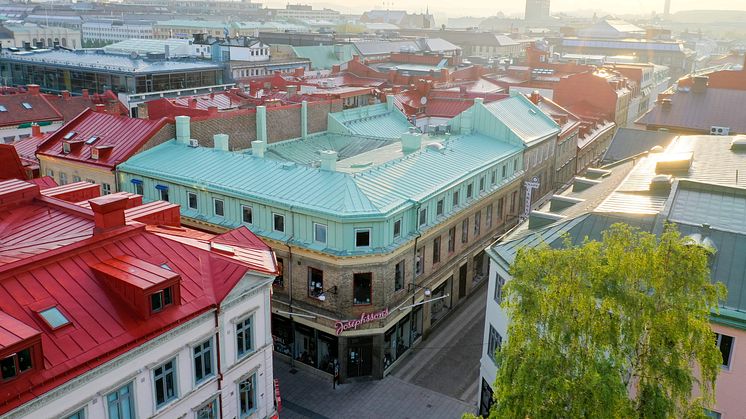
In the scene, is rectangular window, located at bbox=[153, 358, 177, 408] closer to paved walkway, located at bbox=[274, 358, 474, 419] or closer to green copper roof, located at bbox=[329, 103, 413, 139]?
paved walkway, located at bbox=[274, 358, 474, 419]

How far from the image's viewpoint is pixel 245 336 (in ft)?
97.6

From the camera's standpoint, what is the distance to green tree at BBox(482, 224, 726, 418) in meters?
17.0

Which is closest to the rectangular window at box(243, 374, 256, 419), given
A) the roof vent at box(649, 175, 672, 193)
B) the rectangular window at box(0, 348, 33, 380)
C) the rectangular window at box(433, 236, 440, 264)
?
the rectangular window at box(0, 348, 33, 380)

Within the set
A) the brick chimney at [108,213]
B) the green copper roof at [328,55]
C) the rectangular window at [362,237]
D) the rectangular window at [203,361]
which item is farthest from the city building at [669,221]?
the green copper roof at [328,55]

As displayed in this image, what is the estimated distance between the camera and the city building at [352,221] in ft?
128

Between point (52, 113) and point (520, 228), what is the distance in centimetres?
6305

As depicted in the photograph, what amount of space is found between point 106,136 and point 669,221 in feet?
132

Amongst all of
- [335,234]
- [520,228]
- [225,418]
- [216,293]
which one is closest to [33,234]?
[216,293]

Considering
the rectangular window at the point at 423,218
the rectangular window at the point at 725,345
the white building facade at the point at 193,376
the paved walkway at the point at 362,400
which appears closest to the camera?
the white building facade at the point at 193,376

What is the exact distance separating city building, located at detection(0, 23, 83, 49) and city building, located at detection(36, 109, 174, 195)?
114 m

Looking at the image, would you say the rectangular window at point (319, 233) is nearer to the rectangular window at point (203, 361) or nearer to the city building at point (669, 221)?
the city building at point (669, 221)

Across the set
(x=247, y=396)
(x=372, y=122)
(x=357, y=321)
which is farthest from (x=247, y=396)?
(x=372, y=122)

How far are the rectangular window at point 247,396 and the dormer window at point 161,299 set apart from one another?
6.54 meters

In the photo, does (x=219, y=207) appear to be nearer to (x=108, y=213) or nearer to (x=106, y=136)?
(x=106, y=136)
